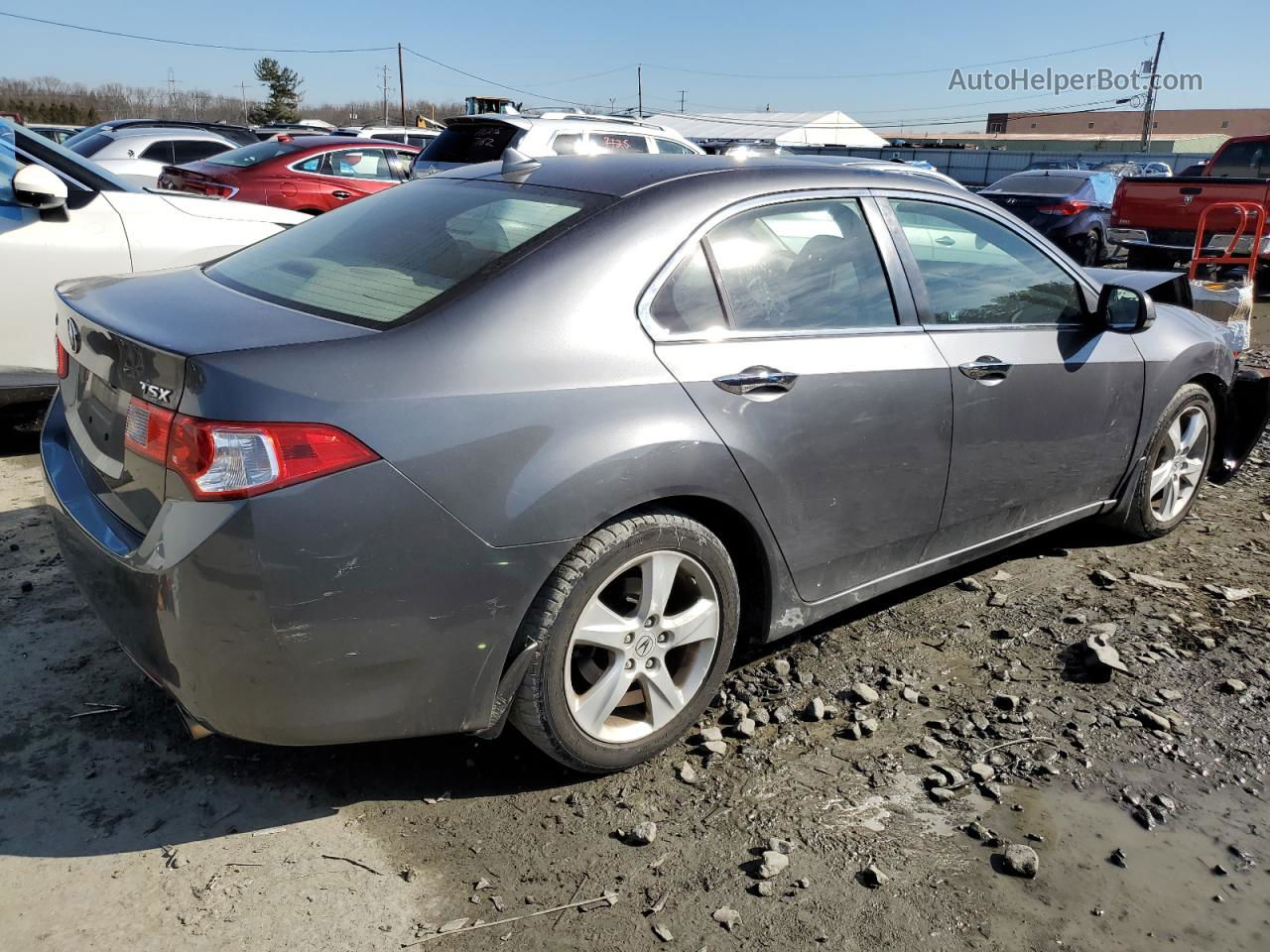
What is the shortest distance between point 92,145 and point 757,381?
15372mm

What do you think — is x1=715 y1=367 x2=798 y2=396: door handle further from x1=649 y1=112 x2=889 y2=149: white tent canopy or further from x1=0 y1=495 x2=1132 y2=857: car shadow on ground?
x1=649 y1=112 x2=889 y2=149: white tent canopy

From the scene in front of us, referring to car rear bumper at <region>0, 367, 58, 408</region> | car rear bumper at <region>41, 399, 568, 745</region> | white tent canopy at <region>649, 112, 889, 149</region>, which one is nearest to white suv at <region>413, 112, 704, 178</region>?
car rear bumper at <region>0, 367, 58, 408</region>

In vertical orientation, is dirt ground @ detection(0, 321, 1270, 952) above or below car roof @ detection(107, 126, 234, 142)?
below

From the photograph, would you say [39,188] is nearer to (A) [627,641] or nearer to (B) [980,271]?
(A) [627,641]

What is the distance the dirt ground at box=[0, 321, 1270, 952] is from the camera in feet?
7.70

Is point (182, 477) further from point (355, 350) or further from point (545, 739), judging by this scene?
point (545, 739)

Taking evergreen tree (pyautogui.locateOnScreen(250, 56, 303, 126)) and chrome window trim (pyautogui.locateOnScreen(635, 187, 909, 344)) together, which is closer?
chrome window trim (pyautogui.locateOnScreen(635, 187, 909, 344))

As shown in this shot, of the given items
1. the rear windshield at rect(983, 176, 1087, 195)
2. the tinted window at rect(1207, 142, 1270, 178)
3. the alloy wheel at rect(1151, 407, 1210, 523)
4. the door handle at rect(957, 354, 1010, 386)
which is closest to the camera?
the door handle at rect(957, 354, 1010, 386)

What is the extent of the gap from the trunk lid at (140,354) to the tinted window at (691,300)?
800 mm

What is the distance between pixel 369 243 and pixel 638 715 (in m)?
1.58

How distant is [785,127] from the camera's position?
210 ft

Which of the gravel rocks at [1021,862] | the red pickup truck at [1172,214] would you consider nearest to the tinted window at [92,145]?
the red pickup truck at [1172,214]

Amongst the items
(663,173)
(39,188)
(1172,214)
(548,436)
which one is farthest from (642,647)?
(1172,214)

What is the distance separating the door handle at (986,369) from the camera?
3.41 m
